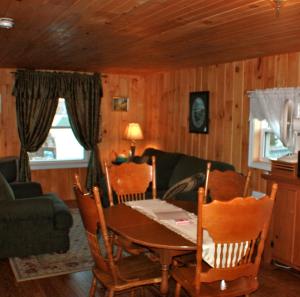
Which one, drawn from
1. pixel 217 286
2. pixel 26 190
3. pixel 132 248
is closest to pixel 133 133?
pixel 26 190

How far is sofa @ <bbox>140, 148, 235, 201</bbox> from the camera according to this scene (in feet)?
14.3

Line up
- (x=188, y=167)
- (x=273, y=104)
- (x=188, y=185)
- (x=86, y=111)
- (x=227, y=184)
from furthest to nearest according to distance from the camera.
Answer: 1. (x=86, y=111)
2. (x=188, y=167)
3. (x=188, y=185)
4. (x=273, y=104)
5. (x=227, y=184)

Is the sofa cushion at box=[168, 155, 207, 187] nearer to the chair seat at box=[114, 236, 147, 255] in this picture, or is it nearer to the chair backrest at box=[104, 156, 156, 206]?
the chair backrest at box=[104, 156, 156, 206]

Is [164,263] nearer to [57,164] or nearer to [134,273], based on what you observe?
[134,273]

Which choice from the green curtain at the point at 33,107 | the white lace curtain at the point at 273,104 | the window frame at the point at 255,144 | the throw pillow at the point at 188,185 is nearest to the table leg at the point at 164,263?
the throw pillow at the point at 188,185

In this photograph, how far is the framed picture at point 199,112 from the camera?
5.30 meters

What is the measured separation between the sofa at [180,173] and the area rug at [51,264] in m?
1.12

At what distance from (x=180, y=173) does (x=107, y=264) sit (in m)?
2.83

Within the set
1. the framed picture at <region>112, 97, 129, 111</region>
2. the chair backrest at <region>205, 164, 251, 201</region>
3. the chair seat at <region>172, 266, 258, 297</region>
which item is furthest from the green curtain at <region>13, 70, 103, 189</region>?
the chair seat at <region>172, 266, 258, 297</region>

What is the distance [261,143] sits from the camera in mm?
4578

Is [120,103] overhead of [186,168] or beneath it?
overhead

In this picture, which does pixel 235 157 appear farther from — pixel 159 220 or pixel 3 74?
pixel 3 74

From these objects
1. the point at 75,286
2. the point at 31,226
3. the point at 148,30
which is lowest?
the point at 75,286

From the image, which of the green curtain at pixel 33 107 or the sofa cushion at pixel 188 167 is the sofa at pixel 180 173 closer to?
the sofa cushion at pixel 188 167
